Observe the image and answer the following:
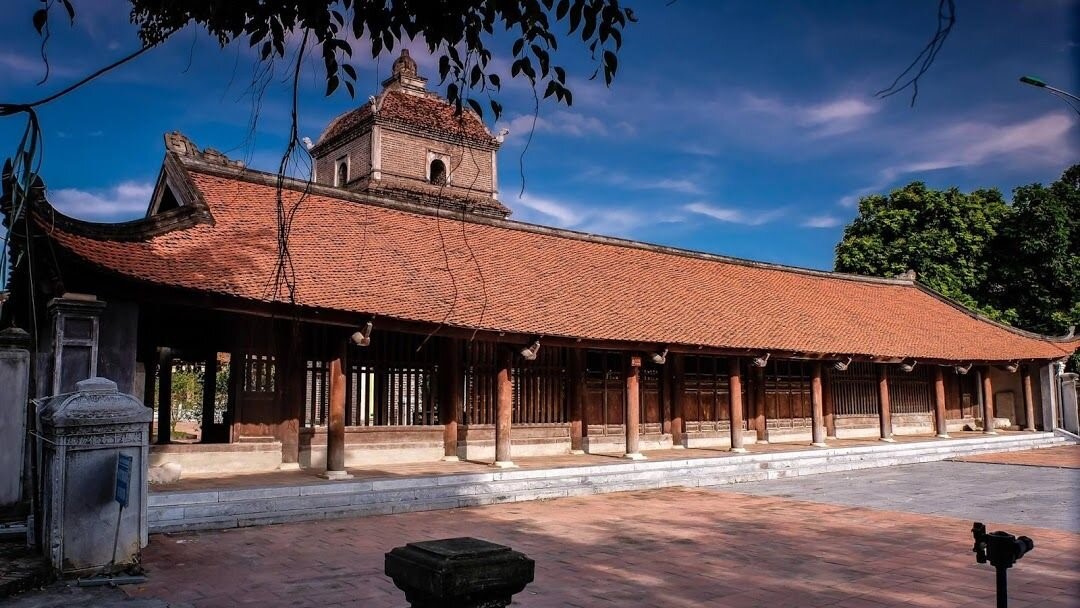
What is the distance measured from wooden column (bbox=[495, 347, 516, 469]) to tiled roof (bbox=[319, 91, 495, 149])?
47.6 feet

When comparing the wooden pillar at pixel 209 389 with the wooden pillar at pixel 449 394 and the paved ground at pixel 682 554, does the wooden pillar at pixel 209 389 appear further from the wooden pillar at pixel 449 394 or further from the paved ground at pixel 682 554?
the paved ground at pixel 682 554

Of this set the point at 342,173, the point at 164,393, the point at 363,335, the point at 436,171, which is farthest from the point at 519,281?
the point at 342,173

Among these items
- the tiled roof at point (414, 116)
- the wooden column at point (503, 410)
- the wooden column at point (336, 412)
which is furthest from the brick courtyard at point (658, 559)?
the tiled roof at point (414, 116)

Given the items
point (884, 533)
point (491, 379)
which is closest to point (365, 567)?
point (884, 533)

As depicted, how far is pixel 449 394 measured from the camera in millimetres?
13023

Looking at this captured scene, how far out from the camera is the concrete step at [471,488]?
8492 millimetres

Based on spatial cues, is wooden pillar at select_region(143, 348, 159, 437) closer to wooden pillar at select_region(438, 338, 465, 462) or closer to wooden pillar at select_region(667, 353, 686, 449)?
wooden pillar at select_region(438, 338, 465, 462)

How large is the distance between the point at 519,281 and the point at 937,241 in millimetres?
23281

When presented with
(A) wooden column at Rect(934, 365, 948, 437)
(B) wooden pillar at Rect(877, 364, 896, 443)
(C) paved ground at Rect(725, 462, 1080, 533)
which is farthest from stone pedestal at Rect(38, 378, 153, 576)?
(A) wooden column at Rect(934, 365, 948, 437)

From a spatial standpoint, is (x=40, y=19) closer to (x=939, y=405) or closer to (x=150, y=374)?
(x=150, y=374)

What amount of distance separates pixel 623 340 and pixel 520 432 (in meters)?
2.62

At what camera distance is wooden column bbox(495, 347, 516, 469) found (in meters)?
11.9

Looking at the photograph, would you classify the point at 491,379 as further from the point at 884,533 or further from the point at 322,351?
the point at 884,533

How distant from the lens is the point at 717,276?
1917 cm
